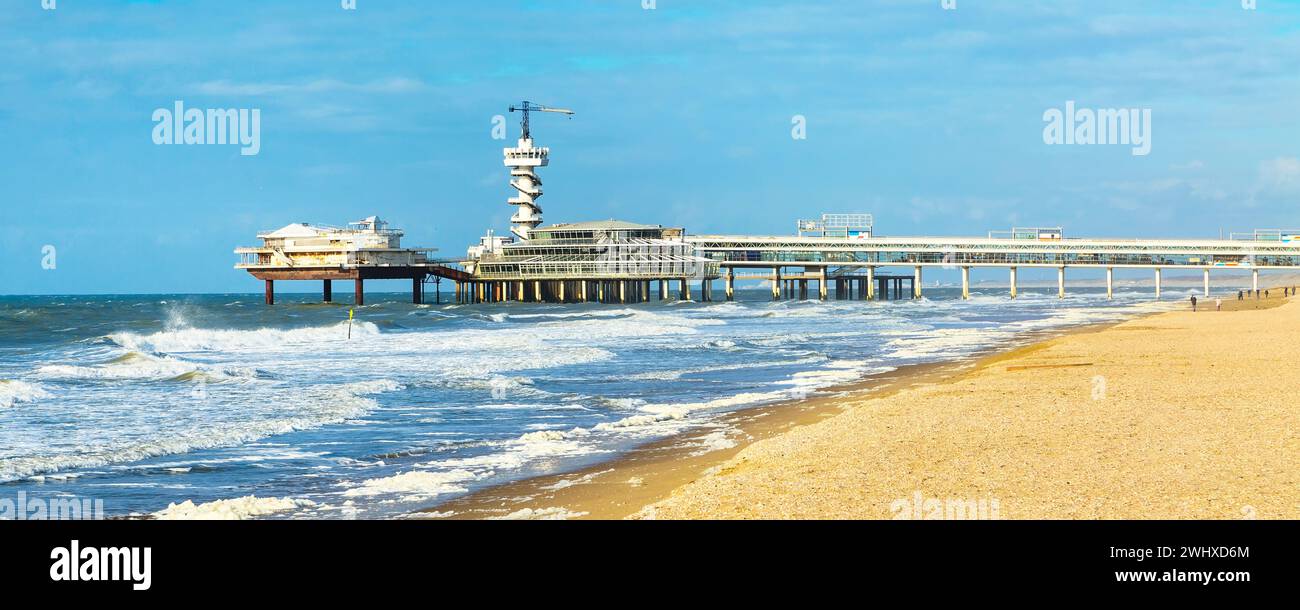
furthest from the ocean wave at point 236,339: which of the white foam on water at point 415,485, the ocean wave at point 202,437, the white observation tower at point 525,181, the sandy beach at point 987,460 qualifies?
the white observation tower at point 525,181

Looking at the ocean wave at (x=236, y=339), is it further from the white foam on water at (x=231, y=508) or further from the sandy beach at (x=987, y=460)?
the white foam on water at (x=231, y=508)

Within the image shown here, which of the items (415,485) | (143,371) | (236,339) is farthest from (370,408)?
(236,339)

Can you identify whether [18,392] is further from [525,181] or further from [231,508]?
[525,181]

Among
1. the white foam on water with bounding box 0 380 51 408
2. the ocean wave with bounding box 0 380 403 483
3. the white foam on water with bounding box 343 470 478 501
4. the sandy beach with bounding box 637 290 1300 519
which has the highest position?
the sandy beach with bounding box 637 290 1300 519

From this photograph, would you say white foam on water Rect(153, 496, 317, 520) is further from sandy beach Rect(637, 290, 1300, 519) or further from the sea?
sandy beach Rect(637, 290, 1300, 519)

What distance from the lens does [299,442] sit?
16344mm

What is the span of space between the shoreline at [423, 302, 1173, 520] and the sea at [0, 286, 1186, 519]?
29 centimetres

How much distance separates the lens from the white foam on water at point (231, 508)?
432 inches

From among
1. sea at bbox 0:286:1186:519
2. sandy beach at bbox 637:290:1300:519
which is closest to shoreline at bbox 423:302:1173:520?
sea at bbox 0:286:1186:519

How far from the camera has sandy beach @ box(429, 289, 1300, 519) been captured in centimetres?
920

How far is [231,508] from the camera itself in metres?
11.3

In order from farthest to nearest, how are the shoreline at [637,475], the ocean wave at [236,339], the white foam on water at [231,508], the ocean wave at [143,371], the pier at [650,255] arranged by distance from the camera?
1. the pier at [650,255]
2. the ocean wave at [236,339]
3. the ocean wave at [143,371]
4. the white foam on water at [231,508]
5. the shoreline at [637,475]

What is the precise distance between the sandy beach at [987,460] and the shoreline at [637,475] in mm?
35
